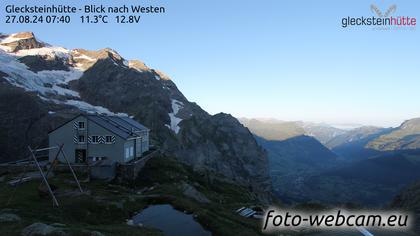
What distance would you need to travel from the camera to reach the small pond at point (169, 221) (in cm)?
3641

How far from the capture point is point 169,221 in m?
39.8

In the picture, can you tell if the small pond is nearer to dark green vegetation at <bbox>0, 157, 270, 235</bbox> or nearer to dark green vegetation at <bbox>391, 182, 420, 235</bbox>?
dark green vegetation at <bbox>0, 157, 270, 235</bbox>

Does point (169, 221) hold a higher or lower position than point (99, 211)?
lower

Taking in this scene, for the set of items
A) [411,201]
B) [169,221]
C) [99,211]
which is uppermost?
[99,211]

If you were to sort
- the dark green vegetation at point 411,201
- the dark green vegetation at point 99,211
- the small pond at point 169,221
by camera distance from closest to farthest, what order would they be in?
1. the dark green vegetation at point 99,211
2. the small pond at point 169,221
3. the dark green vegetation at point 411,201

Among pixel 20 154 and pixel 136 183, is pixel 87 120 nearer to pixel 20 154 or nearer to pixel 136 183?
pixel 136 183

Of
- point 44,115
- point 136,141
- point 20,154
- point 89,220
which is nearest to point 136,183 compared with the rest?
point 136,141

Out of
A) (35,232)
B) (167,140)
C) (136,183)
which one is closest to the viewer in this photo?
(35,232)

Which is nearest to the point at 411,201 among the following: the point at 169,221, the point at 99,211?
the point at 169,221

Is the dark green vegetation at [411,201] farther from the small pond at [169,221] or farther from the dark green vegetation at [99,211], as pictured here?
the small pond at [169,221]

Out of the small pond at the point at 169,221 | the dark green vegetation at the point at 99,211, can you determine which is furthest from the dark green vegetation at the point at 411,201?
the small pond at the point at 169,221

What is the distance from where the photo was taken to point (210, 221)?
38.6 metres

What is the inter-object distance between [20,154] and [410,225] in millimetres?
155405

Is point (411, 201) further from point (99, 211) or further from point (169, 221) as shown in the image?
point (99, 211)
